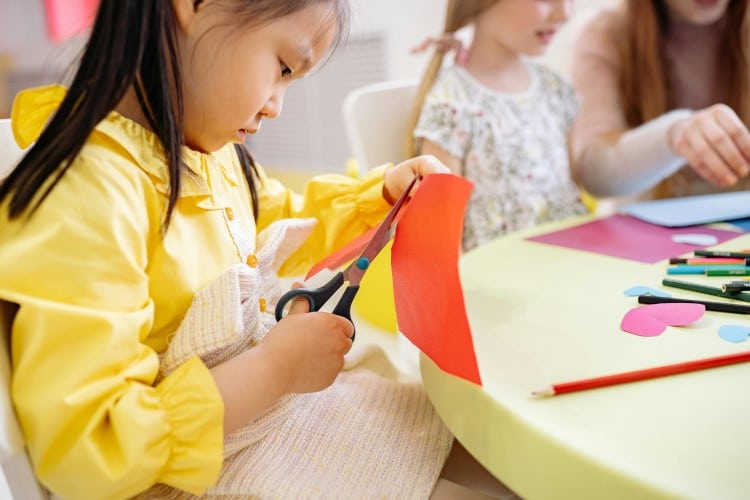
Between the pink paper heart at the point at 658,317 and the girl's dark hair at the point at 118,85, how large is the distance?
14.6 inches

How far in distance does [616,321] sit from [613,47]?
86cm

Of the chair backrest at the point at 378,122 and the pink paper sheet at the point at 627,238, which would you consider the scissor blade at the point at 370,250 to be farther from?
the chair backrest at the point at 378,122

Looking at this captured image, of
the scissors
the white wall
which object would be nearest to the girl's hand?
the scissors

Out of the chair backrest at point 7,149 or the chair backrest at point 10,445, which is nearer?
the chair backrest at point 10,445

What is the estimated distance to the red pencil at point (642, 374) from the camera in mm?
427

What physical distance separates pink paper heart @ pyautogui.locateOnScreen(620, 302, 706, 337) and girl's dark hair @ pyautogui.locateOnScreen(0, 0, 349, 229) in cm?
37

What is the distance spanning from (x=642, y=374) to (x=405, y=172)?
0.32 m

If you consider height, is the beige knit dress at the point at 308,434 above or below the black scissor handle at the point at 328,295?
below

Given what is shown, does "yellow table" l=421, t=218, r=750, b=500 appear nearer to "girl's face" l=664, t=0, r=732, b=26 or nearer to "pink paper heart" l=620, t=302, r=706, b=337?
"pink paper heart" l=620, t=302, r=706, b=337

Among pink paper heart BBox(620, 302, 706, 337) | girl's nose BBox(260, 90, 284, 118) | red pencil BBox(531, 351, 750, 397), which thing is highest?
girl's nose BBox(260, 90, 284, 118)

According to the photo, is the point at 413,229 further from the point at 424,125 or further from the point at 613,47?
the point at 613,47

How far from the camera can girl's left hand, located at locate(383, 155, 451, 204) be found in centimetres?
63

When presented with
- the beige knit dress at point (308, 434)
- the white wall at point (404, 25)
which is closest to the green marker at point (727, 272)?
the beige knit dress at point (308, 434)

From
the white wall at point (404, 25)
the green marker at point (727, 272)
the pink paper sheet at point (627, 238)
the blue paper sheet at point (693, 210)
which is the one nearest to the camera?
the green marker at point (727, 272)
